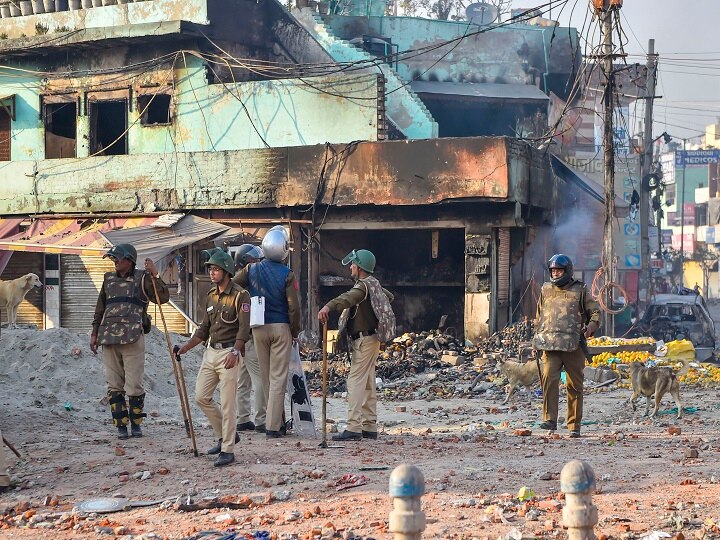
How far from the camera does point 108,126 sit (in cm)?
2756

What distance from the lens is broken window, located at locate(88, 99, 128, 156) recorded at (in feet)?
85.7

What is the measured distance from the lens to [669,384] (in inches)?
Answer: 488

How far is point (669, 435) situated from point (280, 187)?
13494 millimetres

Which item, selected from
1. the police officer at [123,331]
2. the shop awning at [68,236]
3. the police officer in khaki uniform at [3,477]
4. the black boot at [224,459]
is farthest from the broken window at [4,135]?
the black boot at [224,459]

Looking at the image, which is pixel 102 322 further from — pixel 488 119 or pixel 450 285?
pixel 488 119

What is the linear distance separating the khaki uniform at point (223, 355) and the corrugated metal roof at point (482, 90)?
22111 millimetres

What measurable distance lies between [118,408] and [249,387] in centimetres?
129

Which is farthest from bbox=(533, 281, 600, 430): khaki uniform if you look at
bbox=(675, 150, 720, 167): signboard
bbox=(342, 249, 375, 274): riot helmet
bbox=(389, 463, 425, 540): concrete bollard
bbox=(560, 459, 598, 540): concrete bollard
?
bbox=(675, 150, 720, 167): signboard

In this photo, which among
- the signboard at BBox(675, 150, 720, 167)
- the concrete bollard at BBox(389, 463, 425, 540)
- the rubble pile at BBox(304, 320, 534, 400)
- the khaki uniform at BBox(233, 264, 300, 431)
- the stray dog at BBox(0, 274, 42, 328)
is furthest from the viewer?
the signboard at BBox(675, 150, 720, 167)

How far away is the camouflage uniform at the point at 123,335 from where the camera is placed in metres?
10.6

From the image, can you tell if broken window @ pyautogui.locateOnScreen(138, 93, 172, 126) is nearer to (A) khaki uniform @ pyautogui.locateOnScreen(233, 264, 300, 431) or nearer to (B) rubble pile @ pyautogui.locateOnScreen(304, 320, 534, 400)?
(B) rubble pile @ pyautogui.locateOnScreen(304, 320, 534, 400)

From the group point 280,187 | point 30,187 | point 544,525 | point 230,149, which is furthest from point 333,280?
point 544,525

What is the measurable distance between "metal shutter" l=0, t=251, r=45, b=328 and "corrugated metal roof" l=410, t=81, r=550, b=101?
1152cm

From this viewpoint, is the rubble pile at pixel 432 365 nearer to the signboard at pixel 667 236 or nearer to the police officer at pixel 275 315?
the police officer at pixel 275 315
